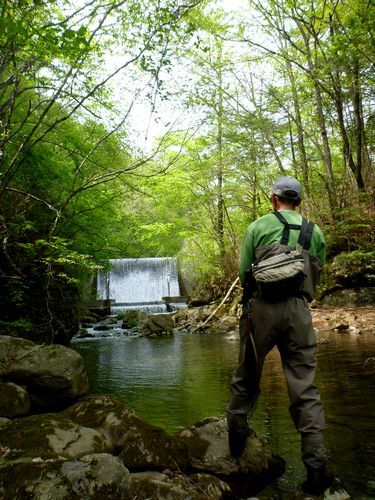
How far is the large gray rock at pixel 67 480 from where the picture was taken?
165cm

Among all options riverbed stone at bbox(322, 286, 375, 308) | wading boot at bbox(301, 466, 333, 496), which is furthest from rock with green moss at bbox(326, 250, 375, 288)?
wading boot at bbox(301, 466, 333, 496)

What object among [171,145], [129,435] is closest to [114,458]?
[129,435]

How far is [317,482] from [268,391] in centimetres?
258

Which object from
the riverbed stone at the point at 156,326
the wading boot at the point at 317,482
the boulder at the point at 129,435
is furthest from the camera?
the riverbed stone at the point at 156,326

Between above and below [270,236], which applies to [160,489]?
below

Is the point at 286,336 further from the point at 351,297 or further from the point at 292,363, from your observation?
the point at 351,297

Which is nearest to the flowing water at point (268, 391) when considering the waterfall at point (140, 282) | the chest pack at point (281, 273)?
the chest pack at point (281, 273)

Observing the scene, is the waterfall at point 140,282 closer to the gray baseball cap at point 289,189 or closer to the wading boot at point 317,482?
the gray baseball cap at point 289,189

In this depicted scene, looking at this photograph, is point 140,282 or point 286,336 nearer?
point 286,336

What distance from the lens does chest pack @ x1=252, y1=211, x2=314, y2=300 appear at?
227cm

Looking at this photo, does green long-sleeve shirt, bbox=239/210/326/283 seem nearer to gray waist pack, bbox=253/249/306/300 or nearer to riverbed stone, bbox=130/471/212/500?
gray waist pack, bbox=253/249/306/300

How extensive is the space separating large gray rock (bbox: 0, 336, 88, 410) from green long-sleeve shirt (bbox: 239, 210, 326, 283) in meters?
2.79

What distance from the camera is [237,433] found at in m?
2.52

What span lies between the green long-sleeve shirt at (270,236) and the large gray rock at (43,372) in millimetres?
2794
